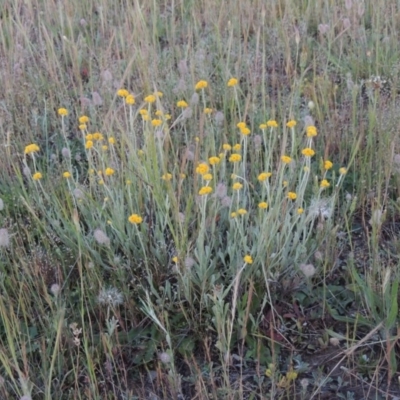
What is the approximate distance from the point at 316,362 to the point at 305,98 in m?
1.55

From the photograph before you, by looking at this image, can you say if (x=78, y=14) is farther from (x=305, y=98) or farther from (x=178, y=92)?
(x=305, y=98)

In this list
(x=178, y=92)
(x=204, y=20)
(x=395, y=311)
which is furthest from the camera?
(x=204, y=20)

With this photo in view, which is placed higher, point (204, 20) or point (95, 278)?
point (204, 20)

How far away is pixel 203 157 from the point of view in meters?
2.30

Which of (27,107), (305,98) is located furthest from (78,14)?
(305,98)

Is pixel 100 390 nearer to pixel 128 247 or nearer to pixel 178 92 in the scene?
pixel 128 247

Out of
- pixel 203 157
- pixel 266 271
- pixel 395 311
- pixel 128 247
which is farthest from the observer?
pixel 203 157

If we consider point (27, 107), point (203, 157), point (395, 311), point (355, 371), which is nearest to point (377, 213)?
point (395, 311)

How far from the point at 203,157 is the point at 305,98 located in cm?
92

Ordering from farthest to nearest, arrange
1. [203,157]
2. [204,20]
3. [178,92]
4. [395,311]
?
[204,20] → [178,92] → [203,157] → [395,311]

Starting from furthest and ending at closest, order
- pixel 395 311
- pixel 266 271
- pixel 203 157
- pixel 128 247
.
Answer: pixel 203 157 < pixel 128 247 < pixel 266 271 < pixel 395 311

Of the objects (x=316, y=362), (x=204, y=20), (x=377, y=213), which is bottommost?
(x=316, y=362)

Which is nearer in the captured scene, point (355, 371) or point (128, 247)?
point (355, 371)

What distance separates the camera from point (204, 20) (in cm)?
379
